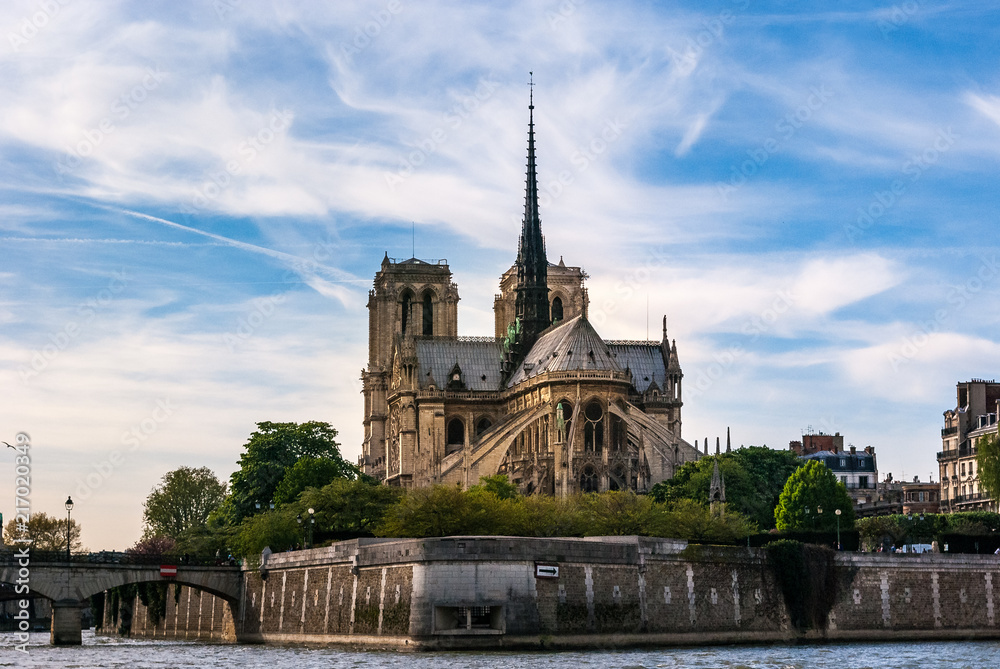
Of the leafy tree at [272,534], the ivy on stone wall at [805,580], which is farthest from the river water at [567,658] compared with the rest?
the leafy tree at [272,534]

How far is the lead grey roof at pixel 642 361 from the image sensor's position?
146 m

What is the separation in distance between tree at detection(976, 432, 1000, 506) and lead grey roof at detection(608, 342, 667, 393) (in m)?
39.2

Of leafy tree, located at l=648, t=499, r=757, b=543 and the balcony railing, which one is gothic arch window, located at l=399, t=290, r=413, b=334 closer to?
the balcony railing

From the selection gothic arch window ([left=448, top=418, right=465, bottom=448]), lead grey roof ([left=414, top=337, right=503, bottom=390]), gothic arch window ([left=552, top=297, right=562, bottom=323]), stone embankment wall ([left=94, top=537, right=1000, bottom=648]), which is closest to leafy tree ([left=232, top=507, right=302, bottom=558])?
stone embankment wall ([left=94, top=537, right=1000, bottom=648])

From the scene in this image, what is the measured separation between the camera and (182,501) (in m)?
139

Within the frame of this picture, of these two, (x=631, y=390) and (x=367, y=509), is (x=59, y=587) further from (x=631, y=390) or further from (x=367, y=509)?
(x=631, y=390)

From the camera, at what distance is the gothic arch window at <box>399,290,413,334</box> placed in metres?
164

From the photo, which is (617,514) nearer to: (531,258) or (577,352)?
(577,352)

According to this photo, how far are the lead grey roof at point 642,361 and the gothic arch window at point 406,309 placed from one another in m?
22.5

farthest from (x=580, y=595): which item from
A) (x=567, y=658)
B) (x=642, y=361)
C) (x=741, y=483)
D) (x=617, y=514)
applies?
(x=642, y=361)

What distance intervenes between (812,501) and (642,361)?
43308mm

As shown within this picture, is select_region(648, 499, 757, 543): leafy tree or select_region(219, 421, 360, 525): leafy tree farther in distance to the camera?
select_region(219, 421, 360, 525): leafy tree

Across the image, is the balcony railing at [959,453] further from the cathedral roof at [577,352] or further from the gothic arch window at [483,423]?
the gothic arch window at [483,423]

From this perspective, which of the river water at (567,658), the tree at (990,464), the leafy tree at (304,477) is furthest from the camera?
the tree at (990,464)
